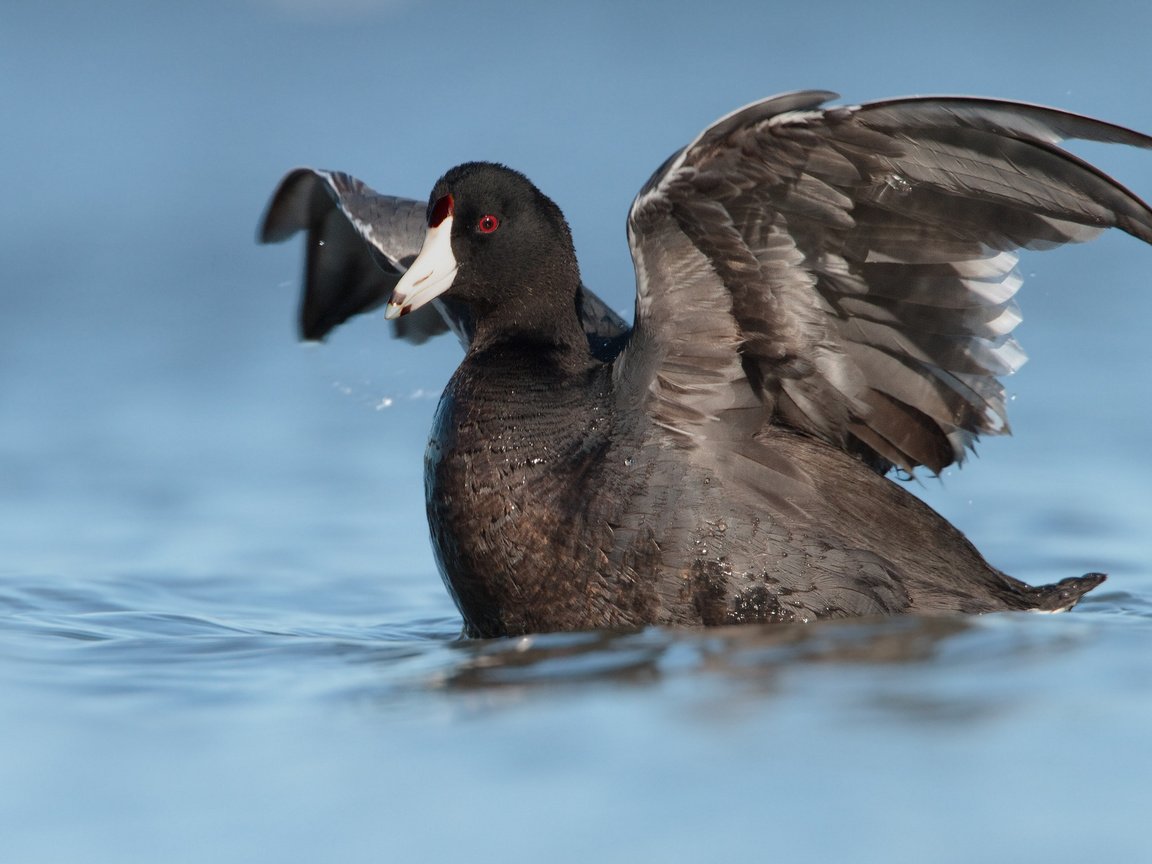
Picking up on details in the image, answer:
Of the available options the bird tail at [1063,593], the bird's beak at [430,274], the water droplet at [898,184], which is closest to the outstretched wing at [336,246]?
the bird's beak at [430,274]

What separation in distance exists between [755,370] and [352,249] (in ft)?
7.59

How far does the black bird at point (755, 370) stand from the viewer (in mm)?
4352

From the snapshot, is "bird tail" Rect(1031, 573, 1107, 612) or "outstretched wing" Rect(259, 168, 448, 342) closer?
"bird tail" Rect(1031, 573, 1107, 612)

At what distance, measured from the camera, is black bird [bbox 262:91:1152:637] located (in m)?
4.35

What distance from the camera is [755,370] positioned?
4844 millimetres

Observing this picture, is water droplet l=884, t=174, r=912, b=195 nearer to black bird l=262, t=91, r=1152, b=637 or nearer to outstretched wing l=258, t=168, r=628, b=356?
black bird l=262, t=91, r=1152, b=637

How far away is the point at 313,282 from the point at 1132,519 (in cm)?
328

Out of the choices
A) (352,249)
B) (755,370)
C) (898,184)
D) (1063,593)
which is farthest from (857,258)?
(352,249)

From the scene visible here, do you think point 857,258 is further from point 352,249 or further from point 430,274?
point 352,249

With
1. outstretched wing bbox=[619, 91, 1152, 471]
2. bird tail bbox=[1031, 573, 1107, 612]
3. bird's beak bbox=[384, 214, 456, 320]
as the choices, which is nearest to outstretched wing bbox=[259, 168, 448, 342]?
bird's beak bbox=[384, 214, 456, 320]

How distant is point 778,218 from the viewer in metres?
4.48

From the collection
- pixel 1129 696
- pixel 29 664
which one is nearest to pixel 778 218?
pixel 1129 696

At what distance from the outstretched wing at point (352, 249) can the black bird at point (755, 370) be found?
0.92m

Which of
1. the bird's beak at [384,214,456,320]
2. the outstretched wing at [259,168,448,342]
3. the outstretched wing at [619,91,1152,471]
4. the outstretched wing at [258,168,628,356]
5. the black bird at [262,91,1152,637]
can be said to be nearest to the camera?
the outstretched wing at [619,91,1152,471]
